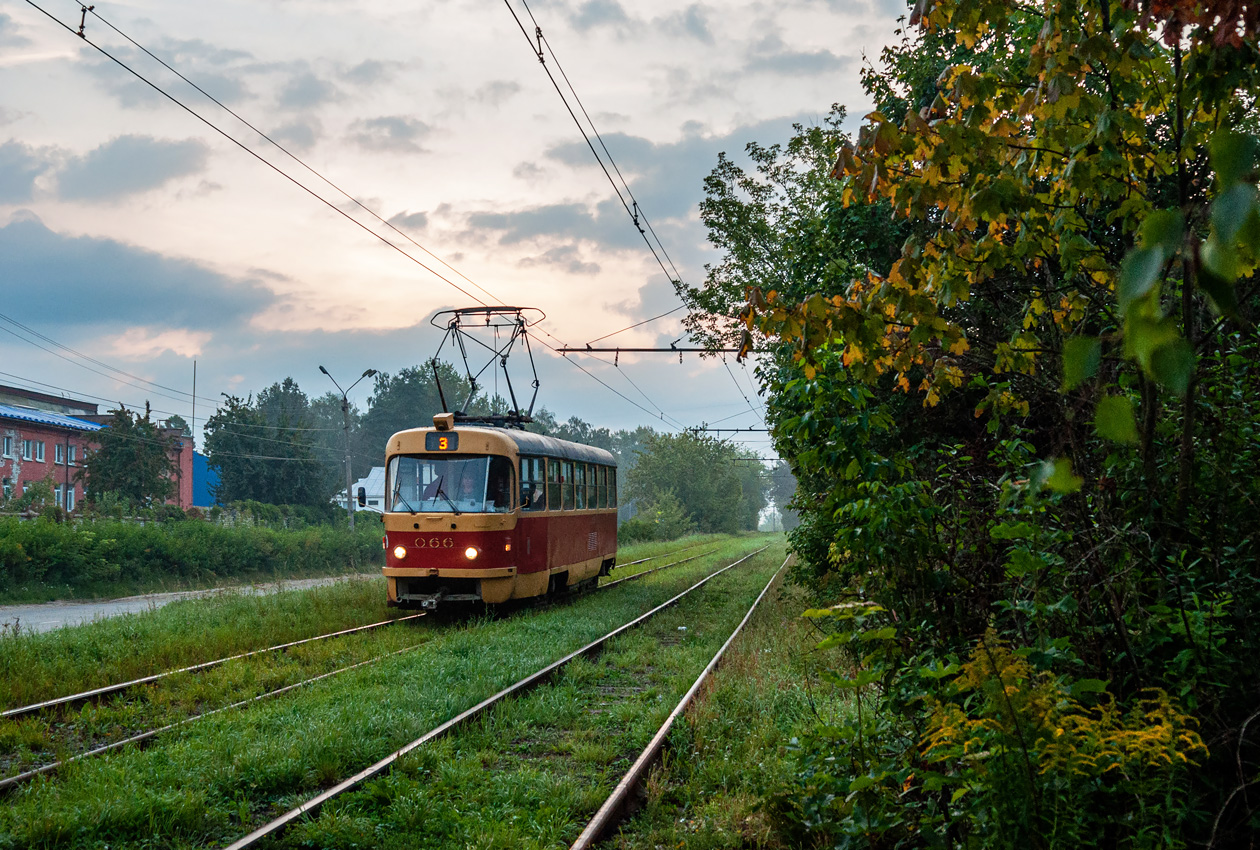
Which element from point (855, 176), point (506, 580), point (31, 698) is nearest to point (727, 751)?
point (855, 176)

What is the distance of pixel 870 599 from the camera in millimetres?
4637

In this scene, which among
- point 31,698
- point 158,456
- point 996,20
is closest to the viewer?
point 996,20

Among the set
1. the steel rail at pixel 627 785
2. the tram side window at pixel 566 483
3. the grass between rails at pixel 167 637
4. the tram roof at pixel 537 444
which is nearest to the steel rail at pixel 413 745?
the steel rail at pixel 627 785

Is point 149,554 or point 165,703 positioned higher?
point 149,554

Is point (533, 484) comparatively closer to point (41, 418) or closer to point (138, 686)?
point (138, 686)

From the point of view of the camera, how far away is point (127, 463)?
40938 millimetres

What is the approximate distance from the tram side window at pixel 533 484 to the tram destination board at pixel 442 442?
1.17 metres

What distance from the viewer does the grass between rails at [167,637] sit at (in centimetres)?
977

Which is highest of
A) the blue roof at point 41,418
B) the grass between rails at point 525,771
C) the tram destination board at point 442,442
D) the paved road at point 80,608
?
the blue roof at point 41,418

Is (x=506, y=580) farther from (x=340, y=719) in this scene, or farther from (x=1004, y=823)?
(x=1004, y=823)

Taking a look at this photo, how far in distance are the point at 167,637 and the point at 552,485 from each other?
700 centimetres

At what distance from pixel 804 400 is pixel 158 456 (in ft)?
144

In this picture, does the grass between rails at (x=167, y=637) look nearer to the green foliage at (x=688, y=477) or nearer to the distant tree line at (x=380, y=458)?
the distant tree line at (x=380, y=458)

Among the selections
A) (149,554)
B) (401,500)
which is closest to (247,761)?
(401,500)
